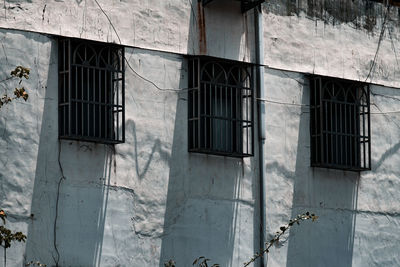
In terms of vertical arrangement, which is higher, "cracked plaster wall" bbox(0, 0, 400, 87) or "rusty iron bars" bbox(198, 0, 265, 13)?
"rusty iron bars" bbox(198, 0, 265, 13)

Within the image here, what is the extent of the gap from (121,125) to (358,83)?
169 inches

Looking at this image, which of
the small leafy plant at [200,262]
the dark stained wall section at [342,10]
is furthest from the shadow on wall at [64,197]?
the dark stained wall section at [342,10]

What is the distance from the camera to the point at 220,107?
15.7m

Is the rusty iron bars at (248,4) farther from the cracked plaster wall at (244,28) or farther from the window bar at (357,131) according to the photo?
the window bar at (357,131)

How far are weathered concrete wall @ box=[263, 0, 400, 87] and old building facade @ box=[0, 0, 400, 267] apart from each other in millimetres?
23

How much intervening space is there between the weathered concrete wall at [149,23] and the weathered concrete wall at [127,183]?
0.19 metres

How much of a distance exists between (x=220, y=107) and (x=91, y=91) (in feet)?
6.85

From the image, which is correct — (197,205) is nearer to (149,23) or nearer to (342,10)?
(149,23)

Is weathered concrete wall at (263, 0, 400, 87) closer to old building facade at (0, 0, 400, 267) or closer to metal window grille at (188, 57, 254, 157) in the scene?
old building facade at (0, 0, 400, 267)

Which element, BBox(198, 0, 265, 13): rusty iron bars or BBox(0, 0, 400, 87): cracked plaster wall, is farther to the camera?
BBox(198, 0, 265, 13): rusty iron bars

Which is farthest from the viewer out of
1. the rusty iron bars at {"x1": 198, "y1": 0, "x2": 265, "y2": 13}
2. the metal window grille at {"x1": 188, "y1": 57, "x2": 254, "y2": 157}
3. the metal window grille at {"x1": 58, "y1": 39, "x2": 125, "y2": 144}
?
the rusty iron bars at {"x1": 198, "y1": 0, "x2": 265, "y2": 13}

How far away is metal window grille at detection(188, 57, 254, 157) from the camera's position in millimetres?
15266

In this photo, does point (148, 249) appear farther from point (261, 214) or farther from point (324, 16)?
point (324, 16)

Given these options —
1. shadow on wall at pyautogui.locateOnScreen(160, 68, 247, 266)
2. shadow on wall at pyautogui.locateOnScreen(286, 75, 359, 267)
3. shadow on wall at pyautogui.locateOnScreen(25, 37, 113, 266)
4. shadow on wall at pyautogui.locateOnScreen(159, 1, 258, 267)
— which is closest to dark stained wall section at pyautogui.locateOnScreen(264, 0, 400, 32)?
shadow on wall at pyautogui.locateOnScreen(286, 75, 359, 267)
